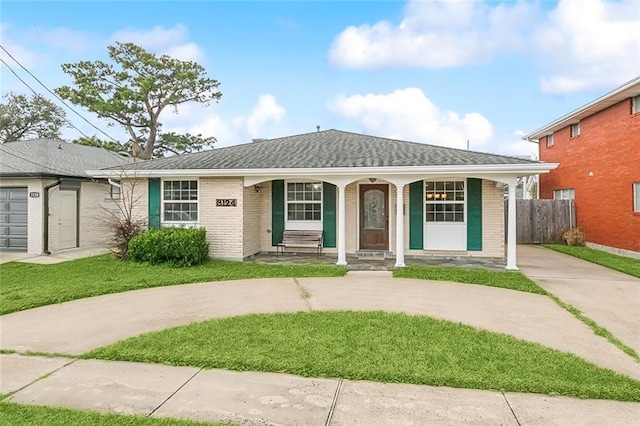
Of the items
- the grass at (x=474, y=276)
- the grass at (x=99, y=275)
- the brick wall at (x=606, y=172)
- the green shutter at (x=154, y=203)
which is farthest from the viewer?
the brick wall at (x=606, y=172)

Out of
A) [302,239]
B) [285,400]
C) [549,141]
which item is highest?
[549,141]

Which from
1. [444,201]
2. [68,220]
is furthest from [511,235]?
[68,220]

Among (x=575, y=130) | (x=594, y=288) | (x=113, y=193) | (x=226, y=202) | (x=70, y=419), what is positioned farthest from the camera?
(x=575, y=130)

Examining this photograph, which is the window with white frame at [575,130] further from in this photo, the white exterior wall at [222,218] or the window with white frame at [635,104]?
the white exterior wall at [222,218]

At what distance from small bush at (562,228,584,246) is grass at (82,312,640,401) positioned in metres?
12.3

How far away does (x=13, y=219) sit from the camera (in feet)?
42.6

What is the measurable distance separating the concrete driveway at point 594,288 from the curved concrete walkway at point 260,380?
1.66 feet

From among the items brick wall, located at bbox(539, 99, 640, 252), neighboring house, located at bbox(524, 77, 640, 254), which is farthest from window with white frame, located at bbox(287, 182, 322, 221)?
brick wall, located at bbox(539, 99, 640, 252)

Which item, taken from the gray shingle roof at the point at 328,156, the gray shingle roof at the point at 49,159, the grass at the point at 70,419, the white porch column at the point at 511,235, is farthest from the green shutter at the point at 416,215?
the gray shingle roof at the point at 49,159

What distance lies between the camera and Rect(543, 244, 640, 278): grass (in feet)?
32.1

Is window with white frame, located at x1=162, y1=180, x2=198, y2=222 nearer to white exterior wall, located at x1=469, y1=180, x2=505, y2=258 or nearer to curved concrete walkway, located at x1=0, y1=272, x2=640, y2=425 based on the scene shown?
curved concrete walkway, located at x1=0, y1=272, x2=640, y2=425

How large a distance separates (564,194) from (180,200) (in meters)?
16.4

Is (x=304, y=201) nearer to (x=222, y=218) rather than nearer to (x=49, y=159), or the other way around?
(x=222, y=218)

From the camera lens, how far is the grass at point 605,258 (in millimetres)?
9777
